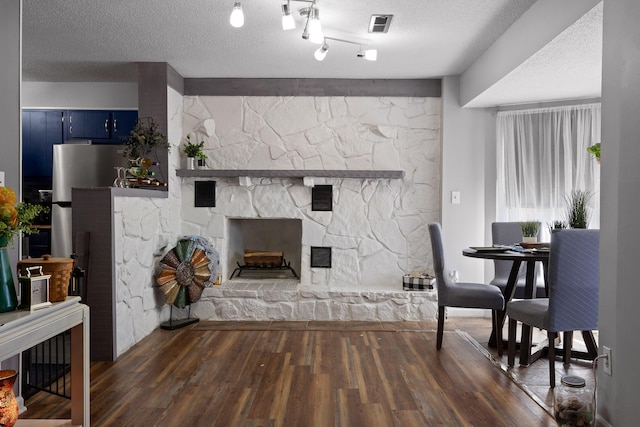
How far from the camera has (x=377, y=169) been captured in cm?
519

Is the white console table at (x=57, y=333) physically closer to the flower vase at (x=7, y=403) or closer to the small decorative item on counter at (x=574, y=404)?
the flower vase at (x=7, y=403)

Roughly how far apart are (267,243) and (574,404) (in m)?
3.83

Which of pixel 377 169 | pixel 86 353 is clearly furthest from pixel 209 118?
pixel 86 353

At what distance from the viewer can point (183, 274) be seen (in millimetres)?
4492

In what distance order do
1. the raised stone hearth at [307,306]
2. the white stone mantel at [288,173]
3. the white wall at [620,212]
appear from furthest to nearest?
the white stone mantel at [288,173], the raised stone hearth at [307,306], the white wall at [620,212]

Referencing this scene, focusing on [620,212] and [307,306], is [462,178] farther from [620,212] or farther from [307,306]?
[620,212]

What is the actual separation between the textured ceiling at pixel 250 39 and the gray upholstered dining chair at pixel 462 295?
4.81 feet

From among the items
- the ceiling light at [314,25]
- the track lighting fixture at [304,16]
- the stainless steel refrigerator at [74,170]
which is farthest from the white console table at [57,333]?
the stainless steel refrigerator at [74,170]

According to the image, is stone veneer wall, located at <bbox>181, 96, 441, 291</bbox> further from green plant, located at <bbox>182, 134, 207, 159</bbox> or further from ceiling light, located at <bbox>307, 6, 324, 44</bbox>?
ceiling light, located at <bbox>307, 6, 324, 44</bbox>

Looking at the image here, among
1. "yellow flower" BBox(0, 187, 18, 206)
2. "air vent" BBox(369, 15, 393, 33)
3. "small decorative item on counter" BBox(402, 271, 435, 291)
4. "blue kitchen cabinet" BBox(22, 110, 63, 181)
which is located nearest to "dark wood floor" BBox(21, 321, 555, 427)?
"small decorative item on counter" BBox(402, 271, 435, 291)

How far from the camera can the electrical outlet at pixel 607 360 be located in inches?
90.8

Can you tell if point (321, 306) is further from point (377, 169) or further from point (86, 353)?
point (86, 353)

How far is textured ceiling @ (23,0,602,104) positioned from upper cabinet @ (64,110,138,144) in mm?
365

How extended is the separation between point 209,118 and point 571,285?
3.67 m
